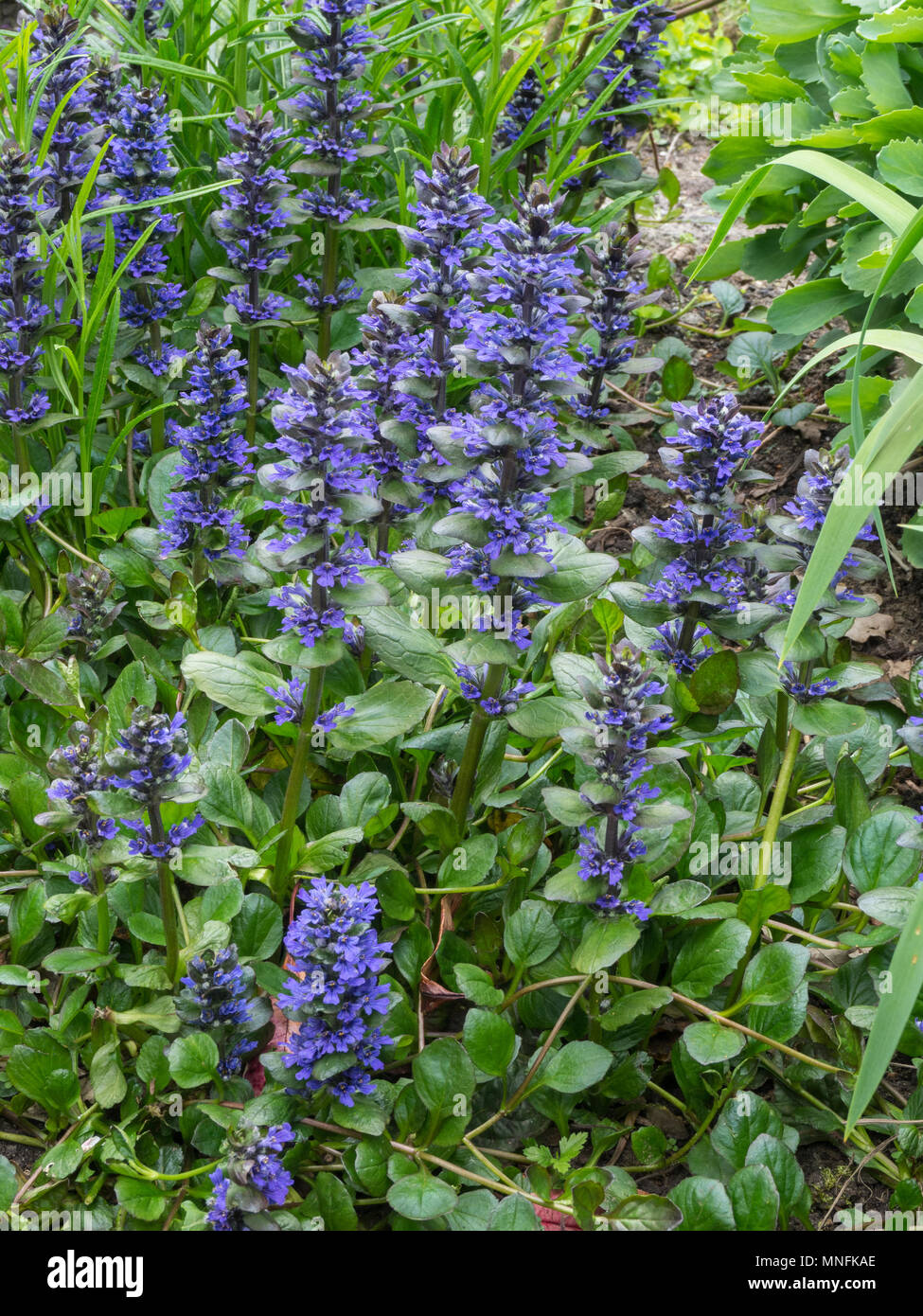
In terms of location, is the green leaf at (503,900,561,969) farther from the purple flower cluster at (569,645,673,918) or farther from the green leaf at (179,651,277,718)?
the green leaf at (179,651,277,718)

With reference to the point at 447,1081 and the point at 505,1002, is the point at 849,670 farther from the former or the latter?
the point at 447,1081

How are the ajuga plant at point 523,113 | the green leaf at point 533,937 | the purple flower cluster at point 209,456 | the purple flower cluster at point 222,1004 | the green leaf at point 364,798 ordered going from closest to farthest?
the purple flower cluster at point 222,1004
the green leaf at point 533,937
the green leaf at point 364,798
the purple flower cluster at point 209,456
the ajuga plant at point 523,113

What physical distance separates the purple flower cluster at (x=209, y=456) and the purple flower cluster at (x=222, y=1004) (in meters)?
1.38

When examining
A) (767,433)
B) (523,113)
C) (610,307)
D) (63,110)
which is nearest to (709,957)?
(610,307)

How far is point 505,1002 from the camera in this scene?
281 centimetres

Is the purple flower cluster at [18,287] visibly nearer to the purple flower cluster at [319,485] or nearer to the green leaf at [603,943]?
the purple flower cluster at [319,485]

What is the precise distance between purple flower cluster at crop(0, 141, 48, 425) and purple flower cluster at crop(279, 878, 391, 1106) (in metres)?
2.04

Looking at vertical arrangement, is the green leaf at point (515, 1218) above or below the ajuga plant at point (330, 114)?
below

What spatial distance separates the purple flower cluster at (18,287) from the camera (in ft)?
11.5

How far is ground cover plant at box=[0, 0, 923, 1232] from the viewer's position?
2.54 metres

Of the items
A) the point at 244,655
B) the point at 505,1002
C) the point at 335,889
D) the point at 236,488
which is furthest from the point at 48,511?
the point at 505,1002

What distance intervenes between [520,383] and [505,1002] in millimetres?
1428

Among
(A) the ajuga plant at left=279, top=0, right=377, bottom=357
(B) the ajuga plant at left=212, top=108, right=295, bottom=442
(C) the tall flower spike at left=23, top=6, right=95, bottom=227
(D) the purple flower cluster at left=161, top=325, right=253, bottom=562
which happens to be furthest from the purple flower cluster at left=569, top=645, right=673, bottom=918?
(C) the tall flower spike at left=23, top=6, right=95, bottom=227

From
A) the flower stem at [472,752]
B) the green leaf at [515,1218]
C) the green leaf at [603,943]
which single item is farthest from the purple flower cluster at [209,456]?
the green leaf at [515,1218]
